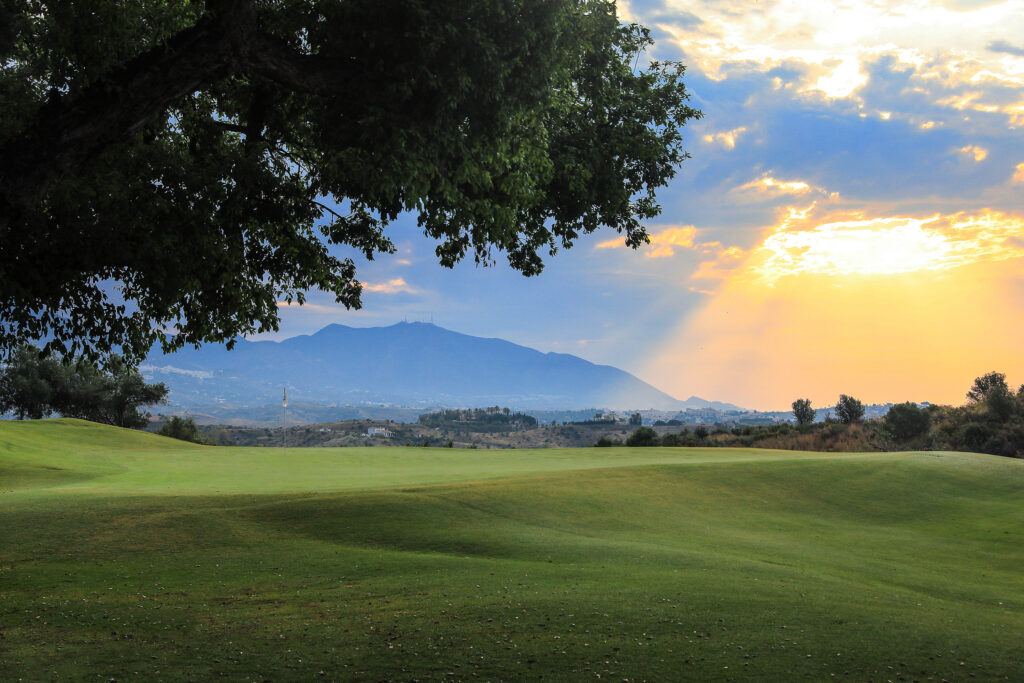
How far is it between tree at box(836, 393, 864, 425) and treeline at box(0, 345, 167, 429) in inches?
3051

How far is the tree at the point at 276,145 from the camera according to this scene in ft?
32.1

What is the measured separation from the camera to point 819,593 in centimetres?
1290

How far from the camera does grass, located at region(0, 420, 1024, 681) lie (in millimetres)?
8805

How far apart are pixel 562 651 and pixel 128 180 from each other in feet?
35.1

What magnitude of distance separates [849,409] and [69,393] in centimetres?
8748

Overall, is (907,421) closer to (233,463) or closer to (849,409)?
(849,409)

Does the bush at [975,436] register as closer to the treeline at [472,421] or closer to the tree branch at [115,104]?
the tree branch at [115,104]

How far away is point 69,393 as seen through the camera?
75.2 m

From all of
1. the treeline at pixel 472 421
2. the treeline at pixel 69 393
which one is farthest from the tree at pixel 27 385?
the treeline at pixel 472 421

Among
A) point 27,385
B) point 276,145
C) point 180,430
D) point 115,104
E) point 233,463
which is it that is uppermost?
point 276,145

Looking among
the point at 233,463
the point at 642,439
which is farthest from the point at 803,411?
the point at 233,463

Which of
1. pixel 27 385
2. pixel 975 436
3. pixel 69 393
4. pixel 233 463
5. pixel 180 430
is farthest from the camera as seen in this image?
pixel 180 430

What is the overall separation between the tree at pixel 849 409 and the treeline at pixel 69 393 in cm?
7750

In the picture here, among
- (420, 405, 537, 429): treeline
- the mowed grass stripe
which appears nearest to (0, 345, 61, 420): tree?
the mowed grass stripe
